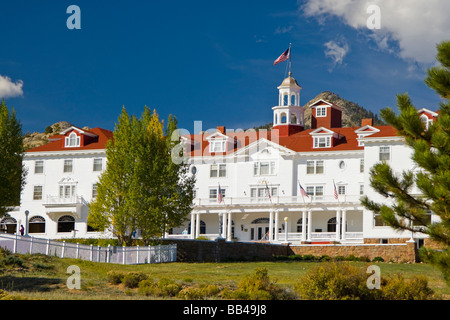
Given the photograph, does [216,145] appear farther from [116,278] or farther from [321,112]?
[116,278]

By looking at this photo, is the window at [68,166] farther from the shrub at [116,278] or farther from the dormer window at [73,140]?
the shrub at [116,278]

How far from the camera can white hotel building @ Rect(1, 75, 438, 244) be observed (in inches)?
2564

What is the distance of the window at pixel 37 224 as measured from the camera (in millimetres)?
72000

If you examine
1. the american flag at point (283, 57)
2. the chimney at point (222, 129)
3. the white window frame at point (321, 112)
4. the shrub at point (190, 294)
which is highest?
the american flag at point (283, 57)

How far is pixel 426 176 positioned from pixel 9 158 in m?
32.9

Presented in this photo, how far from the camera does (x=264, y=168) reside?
69438 mm

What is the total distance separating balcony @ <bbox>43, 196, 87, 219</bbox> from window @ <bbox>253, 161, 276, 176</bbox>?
1680 cm

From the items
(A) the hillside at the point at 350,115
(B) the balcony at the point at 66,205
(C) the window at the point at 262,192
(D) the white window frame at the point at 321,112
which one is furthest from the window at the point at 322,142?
(A) the hillside at the point at 350,115

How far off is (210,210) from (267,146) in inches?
313

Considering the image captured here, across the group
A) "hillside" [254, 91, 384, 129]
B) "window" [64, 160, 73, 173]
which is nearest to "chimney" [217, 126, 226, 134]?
"window" [64, 160, 73, 173]

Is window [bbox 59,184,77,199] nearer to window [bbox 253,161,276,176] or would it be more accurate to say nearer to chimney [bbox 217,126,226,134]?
chimney [bbox 217,126,226,134]

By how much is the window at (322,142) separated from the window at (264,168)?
435 centimetres

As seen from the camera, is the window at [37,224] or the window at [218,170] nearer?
the window at [218,170]
